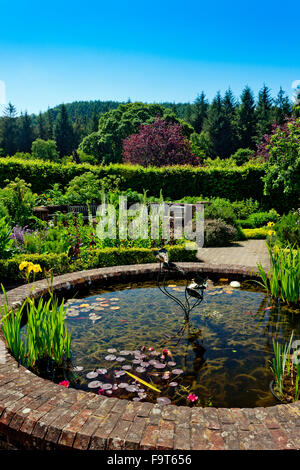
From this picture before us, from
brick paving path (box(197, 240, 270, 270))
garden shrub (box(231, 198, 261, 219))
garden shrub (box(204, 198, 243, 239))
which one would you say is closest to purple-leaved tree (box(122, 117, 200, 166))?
garden shrub (box(231, 198, 261, 219))

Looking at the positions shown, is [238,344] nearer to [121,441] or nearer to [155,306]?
[155,306]

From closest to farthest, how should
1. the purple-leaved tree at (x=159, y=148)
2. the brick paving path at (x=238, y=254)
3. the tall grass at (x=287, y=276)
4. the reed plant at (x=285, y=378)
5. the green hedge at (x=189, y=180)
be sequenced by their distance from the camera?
the reed plant at (x=285, y=378) → the tall grass at (x=287, y=276) → the brick paving path at (x=238, y=254) → the green hedge at (x=189, y=180) → the purple-leaved tree at (x=159, y=148)

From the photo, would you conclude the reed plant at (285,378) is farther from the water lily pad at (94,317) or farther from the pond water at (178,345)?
the water lily pad at (94,317)

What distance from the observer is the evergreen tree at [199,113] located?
49562 millimetres

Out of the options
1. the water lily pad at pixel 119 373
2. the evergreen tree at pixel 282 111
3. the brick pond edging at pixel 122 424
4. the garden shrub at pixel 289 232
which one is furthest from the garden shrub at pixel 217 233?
the evergreen tree at pixel 282 111

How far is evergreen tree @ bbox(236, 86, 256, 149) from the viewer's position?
42.2 meters

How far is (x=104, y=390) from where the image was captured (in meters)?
2.75

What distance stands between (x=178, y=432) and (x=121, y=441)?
33 cm

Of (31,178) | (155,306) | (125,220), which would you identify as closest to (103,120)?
(31,178)

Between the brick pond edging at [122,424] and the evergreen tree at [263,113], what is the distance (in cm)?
3930

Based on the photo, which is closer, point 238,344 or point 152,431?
point 152,431

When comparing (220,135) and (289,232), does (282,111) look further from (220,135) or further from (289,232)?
(289,232)

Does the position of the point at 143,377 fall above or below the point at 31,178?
below

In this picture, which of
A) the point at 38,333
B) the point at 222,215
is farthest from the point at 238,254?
the point at 38,333
